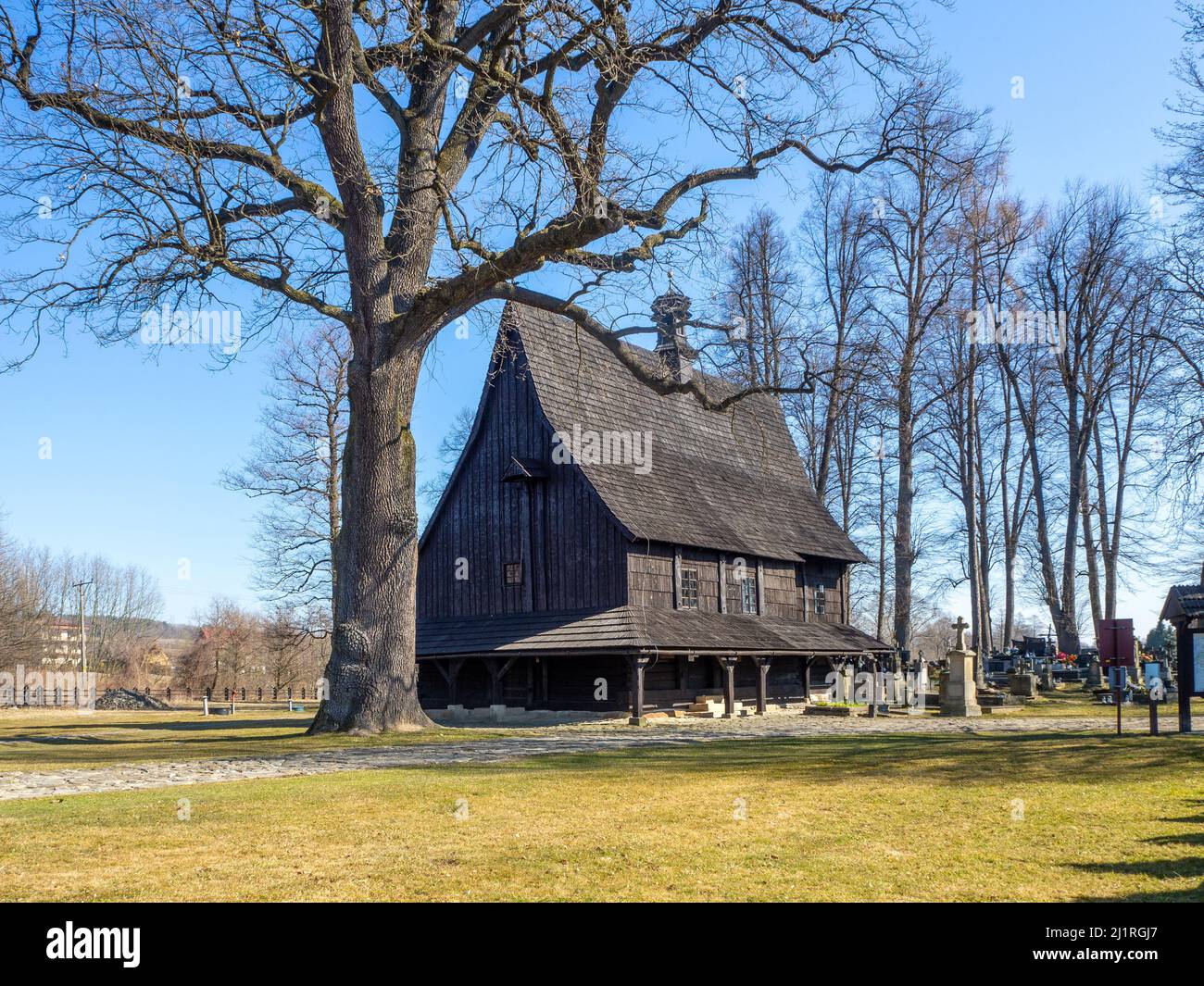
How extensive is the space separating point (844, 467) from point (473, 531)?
22.4 m

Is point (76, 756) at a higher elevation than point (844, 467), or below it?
below

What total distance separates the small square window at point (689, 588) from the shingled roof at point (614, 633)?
286 millimetres

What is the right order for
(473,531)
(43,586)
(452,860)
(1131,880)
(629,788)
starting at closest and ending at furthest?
(1131,880) < (452,860) < (629,788) < (473,531) < (43,586)

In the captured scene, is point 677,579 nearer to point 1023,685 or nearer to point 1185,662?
point 1023,685

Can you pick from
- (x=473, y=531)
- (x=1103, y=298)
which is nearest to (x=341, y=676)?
(x=473, y=531)

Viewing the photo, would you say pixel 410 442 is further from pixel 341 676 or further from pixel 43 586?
pixel 43 586

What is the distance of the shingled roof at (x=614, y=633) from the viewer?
2428 cm

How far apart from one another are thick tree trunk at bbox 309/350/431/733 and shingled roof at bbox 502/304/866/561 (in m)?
6.65

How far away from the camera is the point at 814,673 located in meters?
34.6

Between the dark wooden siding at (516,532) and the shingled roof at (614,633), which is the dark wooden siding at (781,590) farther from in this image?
the dark wooden siding at (516,532)

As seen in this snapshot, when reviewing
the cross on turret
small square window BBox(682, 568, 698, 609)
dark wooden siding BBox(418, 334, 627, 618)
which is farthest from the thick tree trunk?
the cross on turret

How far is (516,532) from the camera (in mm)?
27875

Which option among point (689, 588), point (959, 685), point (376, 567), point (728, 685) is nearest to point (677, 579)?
point (689, 588)

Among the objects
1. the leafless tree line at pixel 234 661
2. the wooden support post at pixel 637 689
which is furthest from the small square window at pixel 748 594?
the leafless tree line at pixel 234 661
